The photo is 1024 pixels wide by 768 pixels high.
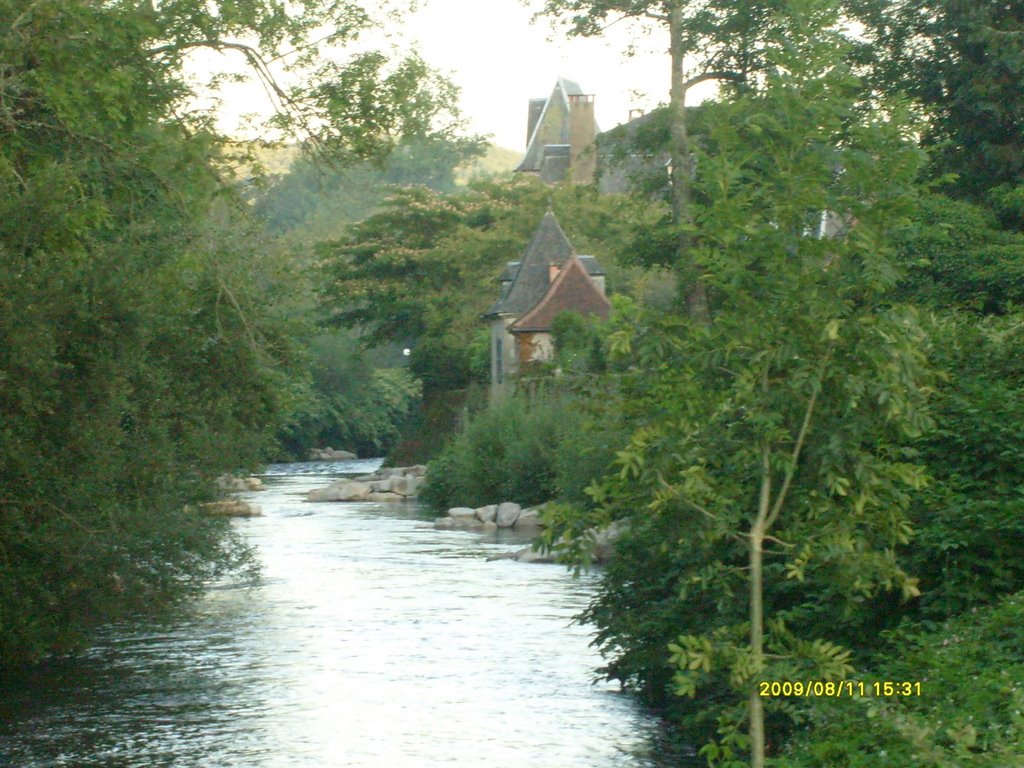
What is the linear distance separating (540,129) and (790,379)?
78725mm

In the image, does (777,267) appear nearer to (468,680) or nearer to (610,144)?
(468,680)

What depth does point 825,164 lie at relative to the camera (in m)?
7.77

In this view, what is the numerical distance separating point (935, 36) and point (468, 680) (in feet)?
47.3

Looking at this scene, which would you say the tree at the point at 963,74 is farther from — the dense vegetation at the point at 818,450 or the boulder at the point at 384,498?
the boulder at the point at 384,498

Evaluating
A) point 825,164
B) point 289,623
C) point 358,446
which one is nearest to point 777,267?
point 825,164

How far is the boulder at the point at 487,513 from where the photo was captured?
34969 millimetres

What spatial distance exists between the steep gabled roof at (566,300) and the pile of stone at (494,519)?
15774 mm

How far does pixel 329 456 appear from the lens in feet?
244

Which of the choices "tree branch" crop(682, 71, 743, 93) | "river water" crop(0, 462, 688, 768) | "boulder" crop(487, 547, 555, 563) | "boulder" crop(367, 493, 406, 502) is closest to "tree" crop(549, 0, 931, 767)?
"river water" crop(0, 462, 688, 768)

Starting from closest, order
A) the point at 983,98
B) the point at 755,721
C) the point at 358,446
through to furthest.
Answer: the point at 755,721 < the point at 983,98 < the point at 358,446

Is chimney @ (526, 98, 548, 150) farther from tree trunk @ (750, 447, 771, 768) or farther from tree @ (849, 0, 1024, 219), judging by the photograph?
tree trunk @ (750, 447, 771, 768)

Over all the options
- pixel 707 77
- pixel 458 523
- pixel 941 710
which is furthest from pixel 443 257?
pixel 941 710

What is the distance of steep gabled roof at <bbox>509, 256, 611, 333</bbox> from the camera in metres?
50.7
